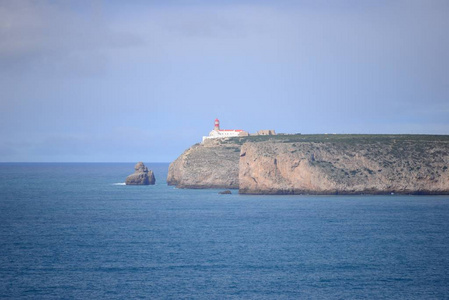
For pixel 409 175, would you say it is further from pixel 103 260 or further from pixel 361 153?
pixel 103 260

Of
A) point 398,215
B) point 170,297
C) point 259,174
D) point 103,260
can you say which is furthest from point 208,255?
point 259,174

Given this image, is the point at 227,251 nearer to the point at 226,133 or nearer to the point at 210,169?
the point at 210,169

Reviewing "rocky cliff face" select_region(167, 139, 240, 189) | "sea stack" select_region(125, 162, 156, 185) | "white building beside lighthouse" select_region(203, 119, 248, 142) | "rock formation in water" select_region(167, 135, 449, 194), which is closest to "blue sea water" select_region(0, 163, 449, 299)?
"rock formation in water" select_region(167, 135, 449, 194)

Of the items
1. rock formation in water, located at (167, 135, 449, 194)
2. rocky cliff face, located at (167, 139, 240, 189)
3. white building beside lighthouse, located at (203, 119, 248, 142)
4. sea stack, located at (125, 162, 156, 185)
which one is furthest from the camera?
white building beside lighthouse, located at (203, 119, 248, 142)

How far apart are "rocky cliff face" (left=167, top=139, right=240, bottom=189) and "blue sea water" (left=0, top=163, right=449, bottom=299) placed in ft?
124

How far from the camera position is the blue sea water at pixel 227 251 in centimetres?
3947

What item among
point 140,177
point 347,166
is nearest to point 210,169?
point 140,177

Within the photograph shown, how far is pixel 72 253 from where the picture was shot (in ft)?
164

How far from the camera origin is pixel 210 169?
126 metres

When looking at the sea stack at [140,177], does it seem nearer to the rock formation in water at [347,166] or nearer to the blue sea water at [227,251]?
the rock formation in water at [347,166]

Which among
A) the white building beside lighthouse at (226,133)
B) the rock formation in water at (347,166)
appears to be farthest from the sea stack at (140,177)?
the rock formation in water at (347,166)

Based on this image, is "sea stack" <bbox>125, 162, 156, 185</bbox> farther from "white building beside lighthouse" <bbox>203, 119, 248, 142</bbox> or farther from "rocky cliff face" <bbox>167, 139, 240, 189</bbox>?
"white building beside lighthouse" <bbox>203, 119, 248, 142</bbox>

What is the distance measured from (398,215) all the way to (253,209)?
65.0 ft

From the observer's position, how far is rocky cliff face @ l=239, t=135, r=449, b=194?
101 m
